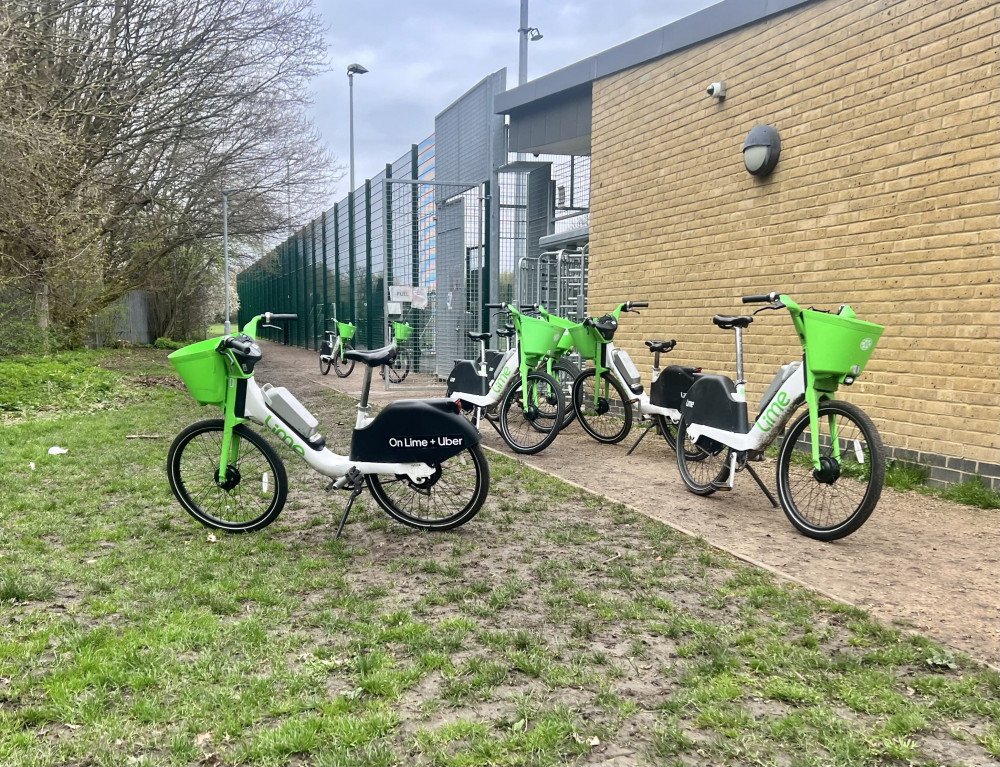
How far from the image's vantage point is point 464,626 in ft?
9.10

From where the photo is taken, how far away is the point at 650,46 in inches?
300

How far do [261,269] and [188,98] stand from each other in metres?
18.2

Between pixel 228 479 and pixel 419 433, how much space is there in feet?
3.71

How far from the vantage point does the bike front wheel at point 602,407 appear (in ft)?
21.5

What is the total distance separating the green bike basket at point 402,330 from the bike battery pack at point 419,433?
9.15 metres

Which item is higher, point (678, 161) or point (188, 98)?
point (188, 98)

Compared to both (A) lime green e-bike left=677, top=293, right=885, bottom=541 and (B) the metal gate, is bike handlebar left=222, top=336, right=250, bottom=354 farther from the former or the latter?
(B) the metal gate

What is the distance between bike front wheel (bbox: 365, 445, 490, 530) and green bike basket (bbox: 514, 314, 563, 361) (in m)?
2.37

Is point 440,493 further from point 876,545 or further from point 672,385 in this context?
point 672,385

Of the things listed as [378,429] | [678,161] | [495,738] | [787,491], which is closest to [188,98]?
[678,161]

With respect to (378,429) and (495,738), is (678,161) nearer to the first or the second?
(378,429)

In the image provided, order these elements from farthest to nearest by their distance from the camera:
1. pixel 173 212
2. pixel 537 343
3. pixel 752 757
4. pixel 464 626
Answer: pixel 173 212
pixel 537 343
pixel 464 626
pixel 752 757

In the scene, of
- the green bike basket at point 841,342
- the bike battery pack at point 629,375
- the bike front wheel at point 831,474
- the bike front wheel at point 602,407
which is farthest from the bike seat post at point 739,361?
the bike front wheel at point 602,407

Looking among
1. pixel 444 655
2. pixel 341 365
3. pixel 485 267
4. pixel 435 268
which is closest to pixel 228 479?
pixel 444 655
